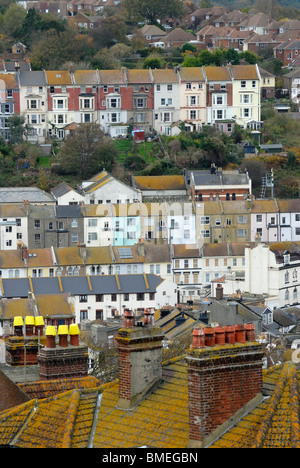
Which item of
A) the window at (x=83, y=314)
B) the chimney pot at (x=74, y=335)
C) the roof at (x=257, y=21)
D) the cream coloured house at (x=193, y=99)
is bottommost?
the window at (x=83, y=314)

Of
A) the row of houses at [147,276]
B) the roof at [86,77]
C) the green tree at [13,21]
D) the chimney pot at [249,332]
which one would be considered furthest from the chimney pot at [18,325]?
the green tree at [13,21]

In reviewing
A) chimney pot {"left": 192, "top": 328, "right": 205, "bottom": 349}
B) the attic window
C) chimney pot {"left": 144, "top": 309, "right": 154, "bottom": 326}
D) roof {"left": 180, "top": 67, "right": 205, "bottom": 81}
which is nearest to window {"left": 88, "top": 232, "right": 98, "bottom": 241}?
the attic window

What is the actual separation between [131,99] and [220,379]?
95695 mm

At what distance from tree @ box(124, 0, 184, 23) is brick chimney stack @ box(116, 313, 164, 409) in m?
129

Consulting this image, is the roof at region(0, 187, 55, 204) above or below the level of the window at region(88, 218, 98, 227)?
above

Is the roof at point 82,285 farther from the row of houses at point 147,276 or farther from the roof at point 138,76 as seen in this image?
the roof at point 138,76

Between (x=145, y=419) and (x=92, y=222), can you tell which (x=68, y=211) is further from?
(x=145, y=419)

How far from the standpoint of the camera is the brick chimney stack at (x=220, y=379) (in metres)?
16.8

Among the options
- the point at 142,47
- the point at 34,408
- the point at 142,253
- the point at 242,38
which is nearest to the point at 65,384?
the point at 34,408

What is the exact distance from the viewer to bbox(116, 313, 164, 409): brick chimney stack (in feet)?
61.6

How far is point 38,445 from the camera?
702 inches

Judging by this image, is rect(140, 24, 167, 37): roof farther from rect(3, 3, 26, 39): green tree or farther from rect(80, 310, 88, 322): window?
rect(80, 310, 88, 322): window

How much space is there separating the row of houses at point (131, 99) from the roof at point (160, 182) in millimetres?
10243

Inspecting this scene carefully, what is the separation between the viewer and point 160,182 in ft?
323
